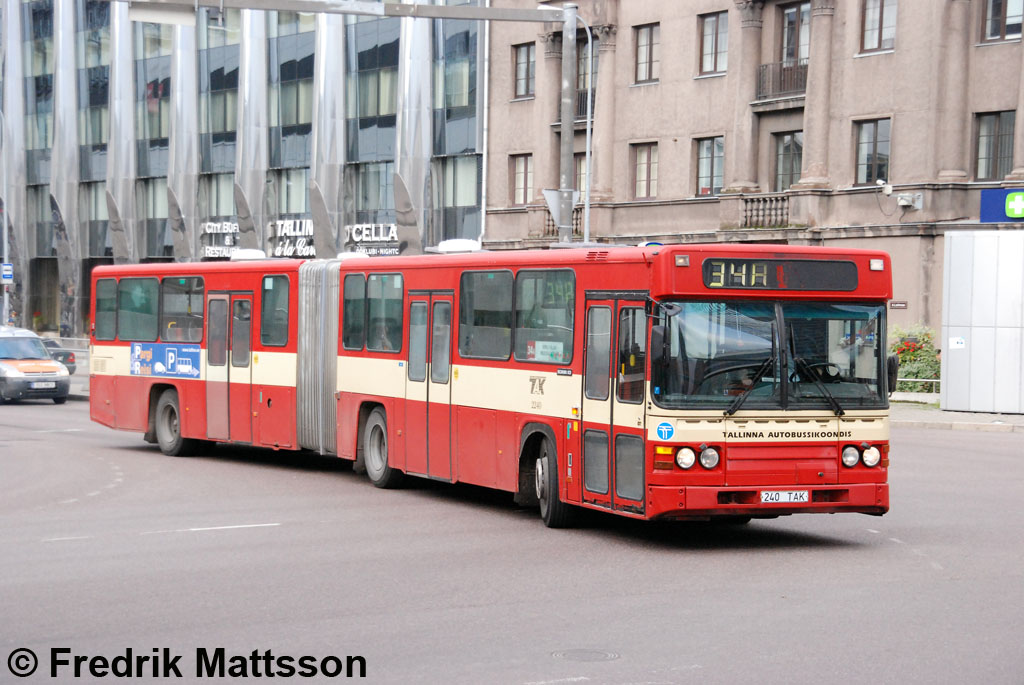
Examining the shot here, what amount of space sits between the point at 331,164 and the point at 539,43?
39.0 feet

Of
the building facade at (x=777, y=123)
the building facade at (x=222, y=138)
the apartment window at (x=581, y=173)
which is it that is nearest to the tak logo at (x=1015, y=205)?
the building facade at (x=777, y=123)

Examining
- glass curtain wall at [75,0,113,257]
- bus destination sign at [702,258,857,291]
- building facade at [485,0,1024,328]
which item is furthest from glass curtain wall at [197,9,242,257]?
bus destination sign at [702,258,857,291]

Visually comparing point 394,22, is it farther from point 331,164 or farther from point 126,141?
point 126,141

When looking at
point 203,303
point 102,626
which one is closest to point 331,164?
point 203,303

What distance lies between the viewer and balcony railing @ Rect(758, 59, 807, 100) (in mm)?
38656

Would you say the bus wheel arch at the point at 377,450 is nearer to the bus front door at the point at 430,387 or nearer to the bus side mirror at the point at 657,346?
the bus front door at the point at 430,387

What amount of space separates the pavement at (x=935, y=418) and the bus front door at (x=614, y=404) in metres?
16.1

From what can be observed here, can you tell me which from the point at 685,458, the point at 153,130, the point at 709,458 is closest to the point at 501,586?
the point at 685,458

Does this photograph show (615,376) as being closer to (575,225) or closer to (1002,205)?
(1002,205)

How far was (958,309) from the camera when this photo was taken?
101 ft

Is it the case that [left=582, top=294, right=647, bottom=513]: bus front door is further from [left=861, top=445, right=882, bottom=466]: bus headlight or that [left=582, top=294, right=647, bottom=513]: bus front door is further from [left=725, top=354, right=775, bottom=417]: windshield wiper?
[left=861, top=445, right=882, bottom=466]: bus headlight

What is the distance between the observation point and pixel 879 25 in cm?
3675

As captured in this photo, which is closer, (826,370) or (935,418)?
(826,370)

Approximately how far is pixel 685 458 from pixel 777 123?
28.1 m
